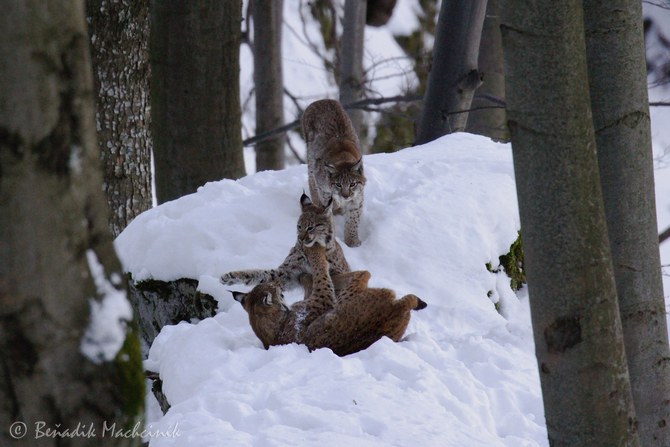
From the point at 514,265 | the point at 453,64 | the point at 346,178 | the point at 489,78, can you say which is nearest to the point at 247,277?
the point at 346,178

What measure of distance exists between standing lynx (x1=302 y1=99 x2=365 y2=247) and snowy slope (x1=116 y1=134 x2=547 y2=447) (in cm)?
18

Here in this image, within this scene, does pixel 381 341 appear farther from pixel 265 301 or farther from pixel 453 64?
pixel 453 64

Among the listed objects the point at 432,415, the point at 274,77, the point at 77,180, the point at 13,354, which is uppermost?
the point at 274,77

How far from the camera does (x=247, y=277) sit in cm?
621

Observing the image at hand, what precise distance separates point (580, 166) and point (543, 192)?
15 cm

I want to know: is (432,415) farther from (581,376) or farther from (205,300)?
(205,300)

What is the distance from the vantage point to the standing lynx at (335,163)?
23.5ft

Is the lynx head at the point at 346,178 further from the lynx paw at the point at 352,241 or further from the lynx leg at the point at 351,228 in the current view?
the lynx paw at the point at 352,241

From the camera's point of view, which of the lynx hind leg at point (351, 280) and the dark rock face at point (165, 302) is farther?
the dark rock face at point (165, 302)

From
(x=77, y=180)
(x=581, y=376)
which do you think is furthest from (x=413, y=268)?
(x=77, y=180)

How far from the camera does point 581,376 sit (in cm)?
291

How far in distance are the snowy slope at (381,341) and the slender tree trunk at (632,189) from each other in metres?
0.98

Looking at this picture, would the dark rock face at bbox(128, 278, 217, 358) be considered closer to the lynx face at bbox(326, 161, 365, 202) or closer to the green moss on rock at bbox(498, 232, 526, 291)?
the lynx face at bbox(326, 161, 365, 202)

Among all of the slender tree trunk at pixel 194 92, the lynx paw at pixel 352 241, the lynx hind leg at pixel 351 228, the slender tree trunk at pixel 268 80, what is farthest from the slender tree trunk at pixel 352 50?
the lynx paw at pixel 352 241
